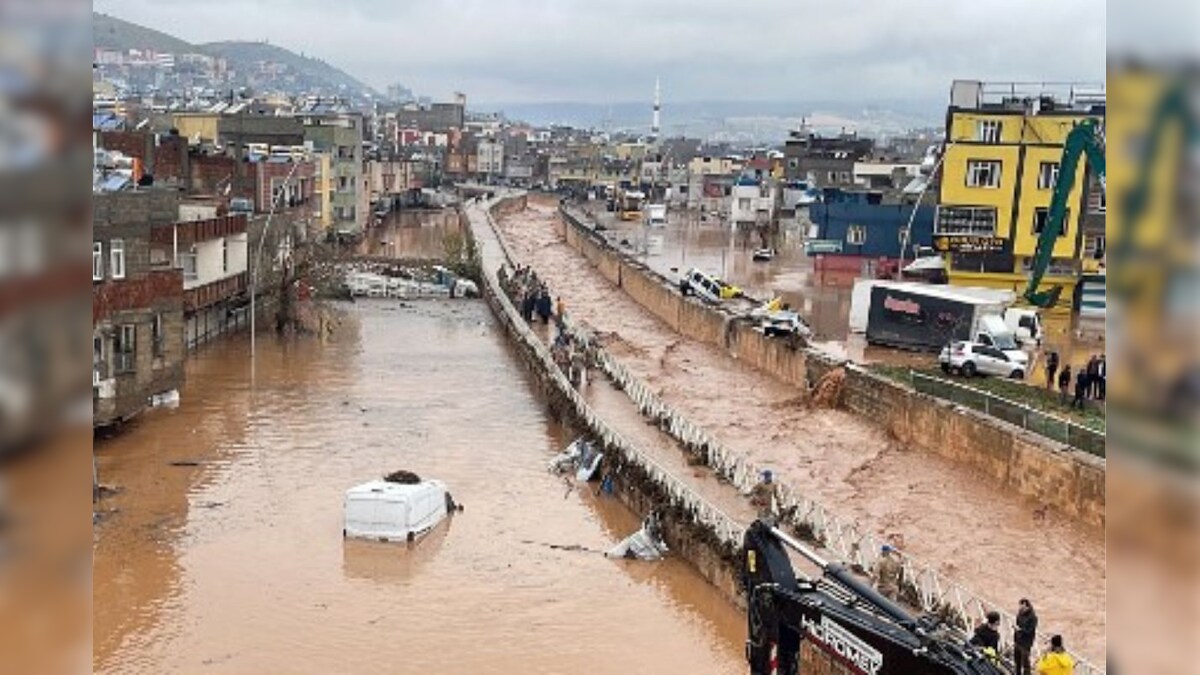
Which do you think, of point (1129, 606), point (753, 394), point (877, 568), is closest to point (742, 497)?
point (877, 568)

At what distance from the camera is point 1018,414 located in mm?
23219

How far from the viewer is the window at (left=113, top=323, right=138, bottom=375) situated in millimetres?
25578

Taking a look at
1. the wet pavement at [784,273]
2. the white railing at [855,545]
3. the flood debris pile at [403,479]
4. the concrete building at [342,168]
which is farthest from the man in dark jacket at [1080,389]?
the concrete building at [342,168]

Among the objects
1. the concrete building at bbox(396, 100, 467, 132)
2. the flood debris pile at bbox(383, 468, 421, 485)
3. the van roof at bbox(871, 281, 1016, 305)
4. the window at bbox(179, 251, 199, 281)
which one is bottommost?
the flood debris pile at bbox(383, 468, 421, 485)

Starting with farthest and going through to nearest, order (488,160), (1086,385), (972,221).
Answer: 1. (488,160)
2. (972,221)
3. (1086,385)

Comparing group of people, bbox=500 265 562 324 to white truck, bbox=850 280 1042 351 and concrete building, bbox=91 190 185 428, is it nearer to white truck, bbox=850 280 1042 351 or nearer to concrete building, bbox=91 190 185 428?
white truck, bbox=850 280 1042 351

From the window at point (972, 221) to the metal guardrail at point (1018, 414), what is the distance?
16.3m

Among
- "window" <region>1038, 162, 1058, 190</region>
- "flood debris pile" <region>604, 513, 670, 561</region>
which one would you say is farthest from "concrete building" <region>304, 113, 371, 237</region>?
"flood debris pile" <region>604, 513, 670, 561</region>

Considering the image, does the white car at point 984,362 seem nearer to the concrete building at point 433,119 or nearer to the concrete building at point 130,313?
the concrete building at point 130,313

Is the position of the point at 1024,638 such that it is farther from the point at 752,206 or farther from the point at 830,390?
the point at 752,206

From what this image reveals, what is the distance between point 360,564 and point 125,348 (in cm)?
983

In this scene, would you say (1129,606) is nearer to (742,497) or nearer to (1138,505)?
(1138,505)

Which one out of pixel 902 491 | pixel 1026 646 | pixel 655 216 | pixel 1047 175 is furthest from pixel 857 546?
pixel 655 216

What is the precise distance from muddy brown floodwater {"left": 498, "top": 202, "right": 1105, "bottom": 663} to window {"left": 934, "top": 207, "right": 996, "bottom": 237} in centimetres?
1019
